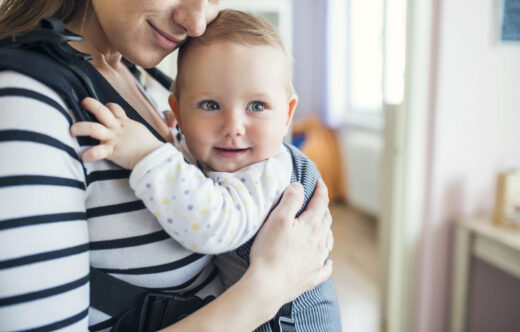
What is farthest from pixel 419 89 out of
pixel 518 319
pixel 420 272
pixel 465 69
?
pixel 518 319

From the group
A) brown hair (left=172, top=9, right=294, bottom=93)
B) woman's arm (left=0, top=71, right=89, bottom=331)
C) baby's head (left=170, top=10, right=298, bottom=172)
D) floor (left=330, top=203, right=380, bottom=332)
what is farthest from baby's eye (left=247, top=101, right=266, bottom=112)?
floor (left=330, top=203, right=380, bottom=332)

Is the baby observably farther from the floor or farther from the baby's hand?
the floor

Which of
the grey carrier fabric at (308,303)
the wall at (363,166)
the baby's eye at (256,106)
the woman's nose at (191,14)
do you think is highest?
the woman's nose at (191,14)

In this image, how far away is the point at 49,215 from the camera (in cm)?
54

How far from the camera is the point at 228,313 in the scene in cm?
67

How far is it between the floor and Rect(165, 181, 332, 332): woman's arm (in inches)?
72.5

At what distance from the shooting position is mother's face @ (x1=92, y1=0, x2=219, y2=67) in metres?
0.73

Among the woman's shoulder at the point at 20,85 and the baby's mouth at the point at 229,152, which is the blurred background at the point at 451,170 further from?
the woman's shoulder at the point at 20,85

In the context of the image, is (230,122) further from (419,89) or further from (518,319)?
(518,319)

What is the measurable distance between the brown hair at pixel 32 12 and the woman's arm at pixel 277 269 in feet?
1.76

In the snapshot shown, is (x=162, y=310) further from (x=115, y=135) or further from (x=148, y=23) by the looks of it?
(x=148, y=23)

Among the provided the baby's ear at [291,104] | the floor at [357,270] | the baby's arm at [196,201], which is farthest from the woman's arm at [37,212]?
the floor at [357,270]

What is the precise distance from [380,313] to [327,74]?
10.2 ft

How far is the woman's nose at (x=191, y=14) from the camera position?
0.76m
